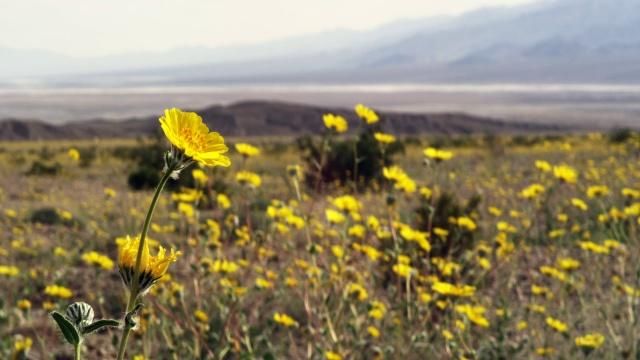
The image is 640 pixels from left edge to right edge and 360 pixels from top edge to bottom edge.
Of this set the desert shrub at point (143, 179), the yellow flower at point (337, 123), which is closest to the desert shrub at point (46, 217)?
the desert shrub at point (143, 179)

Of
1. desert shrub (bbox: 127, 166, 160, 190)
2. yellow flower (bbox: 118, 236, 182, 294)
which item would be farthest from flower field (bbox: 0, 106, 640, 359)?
desert shrub (bbox: 127, 166, 160, 190)

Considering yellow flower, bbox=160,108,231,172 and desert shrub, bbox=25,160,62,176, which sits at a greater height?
yellow flower, bbox=160,108,231,172

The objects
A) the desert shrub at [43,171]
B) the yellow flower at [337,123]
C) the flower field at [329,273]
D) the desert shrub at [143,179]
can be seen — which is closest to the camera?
the flower field at [329,273]

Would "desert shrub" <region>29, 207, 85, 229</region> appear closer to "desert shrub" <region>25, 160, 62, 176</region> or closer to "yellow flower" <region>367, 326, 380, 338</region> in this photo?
"yellow flower" <region>367, 326, 380, 338</region>

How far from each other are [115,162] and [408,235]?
60.1 feet

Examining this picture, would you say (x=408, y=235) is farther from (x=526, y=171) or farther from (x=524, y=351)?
(x=526, y=171)

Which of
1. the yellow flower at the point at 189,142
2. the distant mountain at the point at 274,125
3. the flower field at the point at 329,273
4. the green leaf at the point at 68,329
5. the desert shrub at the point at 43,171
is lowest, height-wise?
the distant mountain at the point at 274,125

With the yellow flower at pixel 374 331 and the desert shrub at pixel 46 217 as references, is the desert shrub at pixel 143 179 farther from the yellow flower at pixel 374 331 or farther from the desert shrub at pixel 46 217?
the yellow flower at pixel 374 331

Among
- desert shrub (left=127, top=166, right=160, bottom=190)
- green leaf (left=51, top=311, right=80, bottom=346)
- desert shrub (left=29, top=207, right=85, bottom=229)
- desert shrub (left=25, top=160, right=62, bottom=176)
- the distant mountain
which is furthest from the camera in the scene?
the distant mountain

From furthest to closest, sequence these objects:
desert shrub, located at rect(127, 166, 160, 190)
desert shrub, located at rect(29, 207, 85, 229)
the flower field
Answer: desert shrub, located at rect(127, 166, 160, 190) → desert shrub, located at rect(29, 207, 85, 229) → the flower field

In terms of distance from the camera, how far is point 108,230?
21.5ft

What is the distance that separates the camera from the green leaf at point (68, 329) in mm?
741

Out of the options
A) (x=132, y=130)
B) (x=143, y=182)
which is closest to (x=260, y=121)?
(x=132, y=130)

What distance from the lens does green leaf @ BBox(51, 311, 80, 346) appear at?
2.43ft
